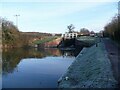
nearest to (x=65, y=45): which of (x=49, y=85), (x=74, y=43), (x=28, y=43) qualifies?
(x=74, y=43)

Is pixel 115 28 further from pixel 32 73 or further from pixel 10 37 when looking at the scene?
pixel 10 37

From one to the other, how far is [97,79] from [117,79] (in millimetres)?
1425

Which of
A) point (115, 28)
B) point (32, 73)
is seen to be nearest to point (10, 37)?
point (115, 28)

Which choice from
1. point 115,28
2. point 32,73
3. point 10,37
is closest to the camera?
point 32,73

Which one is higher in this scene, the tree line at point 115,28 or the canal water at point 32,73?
the tree line at point 115,28

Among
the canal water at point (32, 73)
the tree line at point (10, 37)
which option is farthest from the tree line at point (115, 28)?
the tree line at point (10, 37)

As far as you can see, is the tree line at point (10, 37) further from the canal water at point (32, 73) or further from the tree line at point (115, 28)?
the canal water at point (32, 73)

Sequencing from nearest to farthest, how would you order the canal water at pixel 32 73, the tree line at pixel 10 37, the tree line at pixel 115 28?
the canal water at pixel 32 73
the tree line at pixel 115 28
the tree line at pixel 10 37

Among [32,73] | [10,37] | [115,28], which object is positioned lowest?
[32,73]

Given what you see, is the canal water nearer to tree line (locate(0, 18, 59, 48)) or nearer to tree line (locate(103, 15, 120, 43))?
tree line (locate(103, 15, 120, 43))

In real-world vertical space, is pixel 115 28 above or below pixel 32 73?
above

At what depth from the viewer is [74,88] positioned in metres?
15.7

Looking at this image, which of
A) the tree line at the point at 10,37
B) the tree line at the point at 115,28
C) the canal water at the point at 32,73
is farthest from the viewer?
the tree line at the point at 10,37

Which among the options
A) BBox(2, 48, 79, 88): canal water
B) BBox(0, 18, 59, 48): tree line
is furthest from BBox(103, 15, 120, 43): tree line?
BBox(0, 18, 59, 48): tree line
